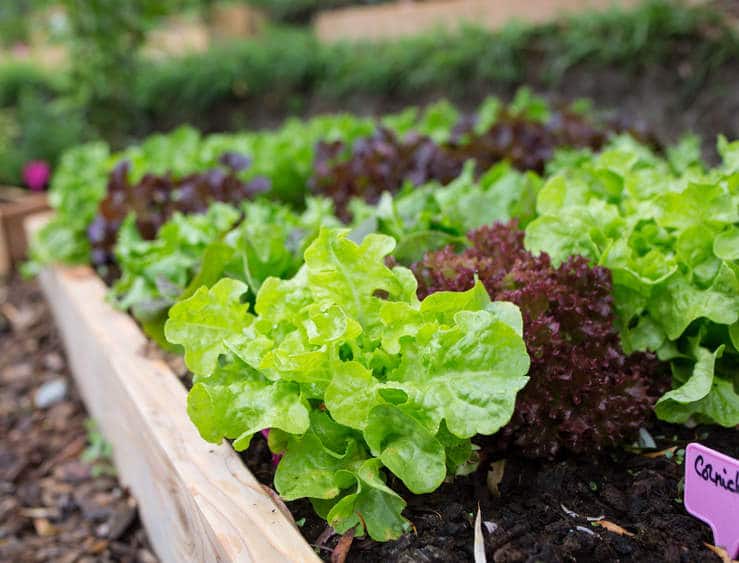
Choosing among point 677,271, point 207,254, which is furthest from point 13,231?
point 677,271

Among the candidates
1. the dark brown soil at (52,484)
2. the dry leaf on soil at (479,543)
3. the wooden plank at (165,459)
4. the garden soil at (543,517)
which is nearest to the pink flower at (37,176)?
the dark brown soil at (52,484)

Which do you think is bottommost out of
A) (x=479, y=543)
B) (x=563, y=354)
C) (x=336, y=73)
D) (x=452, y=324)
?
(x=336, y=73)

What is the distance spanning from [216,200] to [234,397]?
1573 millimetres

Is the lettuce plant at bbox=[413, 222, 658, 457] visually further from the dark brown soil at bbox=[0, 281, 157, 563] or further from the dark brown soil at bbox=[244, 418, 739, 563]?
the dark brown soil at bbox=[0, 281, 157, 563]

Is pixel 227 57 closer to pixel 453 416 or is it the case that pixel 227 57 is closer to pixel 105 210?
pixel 105 210

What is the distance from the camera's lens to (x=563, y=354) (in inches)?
56.4

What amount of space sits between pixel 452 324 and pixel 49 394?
2502mm

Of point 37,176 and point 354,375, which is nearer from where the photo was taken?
point 354,375

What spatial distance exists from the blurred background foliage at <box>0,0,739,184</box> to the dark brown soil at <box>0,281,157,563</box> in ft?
9.57

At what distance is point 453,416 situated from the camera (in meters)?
1.19

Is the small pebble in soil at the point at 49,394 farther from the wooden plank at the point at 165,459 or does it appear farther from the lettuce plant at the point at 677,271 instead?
the lettuce plant at the point at 677,271

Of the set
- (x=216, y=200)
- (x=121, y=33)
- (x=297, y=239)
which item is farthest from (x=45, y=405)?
(x=121, y=33)

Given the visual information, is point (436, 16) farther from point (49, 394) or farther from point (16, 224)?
point (49, 394)

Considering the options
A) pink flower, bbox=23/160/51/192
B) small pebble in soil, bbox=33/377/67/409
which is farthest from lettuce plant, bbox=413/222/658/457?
pink flower, bbox=23/160/51/192
